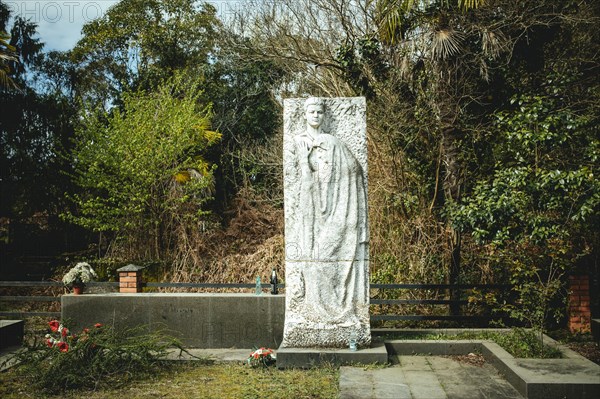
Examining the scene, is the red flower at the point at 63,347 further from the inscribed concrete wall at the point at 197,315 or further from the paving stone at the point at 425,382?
the paving stone at the point at 425,382

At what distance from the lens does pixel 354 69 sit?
11.9m

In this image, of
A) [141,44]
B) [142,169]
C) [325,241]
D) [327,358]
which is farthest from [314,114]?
[141,44]

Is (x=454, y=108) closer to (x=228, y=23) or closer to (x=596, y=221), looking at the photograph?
(x=596, y=221)

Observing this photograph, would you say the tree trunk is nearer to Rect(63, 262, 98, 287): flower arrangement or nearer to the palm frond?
the palm frond

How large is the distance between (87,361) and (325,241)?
320 cm

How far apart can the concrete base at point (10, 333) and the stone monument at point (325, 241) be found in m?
4.00

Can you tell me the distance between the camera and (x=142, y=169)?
13578mm

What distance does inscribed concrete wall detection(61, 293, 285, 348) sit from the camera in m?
8.41

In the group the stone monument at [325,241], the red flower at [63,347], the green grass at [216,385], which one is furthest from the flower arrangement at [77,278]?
the stone monument at [325,241]

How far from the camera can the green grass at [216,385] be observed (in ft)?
20.4

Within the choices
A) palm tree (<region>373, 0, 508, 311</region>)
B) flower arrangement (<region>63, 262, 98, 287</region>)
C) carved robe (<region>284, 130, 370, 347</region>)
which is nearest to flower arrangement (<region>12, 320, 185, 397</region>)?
flower arrangement (<region>63, 262, 98, 287</region>)

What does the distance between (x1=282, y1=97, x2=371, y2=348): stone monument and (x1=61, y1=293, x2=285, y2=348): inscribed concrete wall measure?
896 mm

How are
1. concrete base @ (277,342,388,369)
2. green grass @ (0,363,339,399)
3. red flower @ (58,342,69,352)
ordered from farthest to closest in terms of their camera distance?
concrete base @ (277,342,388,369)
red flower @ (58,342,69,352)
green grass @ (0,363,339,399)

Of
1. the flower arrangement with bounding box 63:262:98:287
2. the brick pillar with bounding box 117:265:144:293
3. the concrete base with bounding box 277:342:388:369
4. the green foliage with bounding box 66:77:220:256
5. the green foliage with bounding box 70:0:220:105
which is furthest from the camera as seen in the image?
the green foliage with bounding box 70:0:220:105
